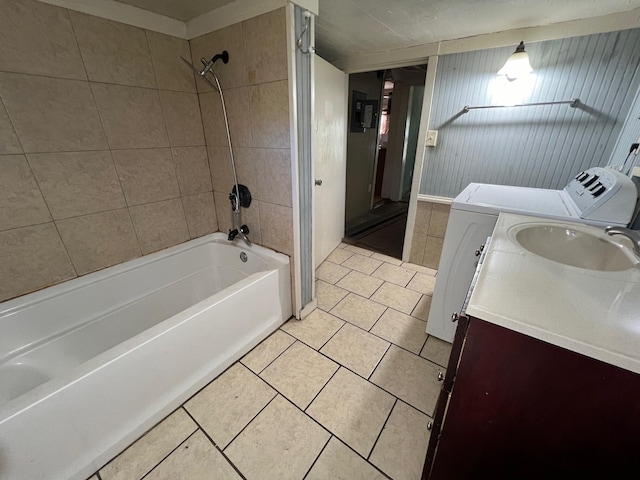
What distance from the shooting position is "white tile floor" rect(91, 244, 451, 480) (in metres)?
1.00

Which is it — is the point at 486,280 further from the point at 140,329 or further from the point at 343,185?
the point at 343,185

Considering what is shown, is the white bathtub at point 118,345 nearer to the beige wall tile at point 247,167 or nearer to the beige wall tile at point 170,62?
the beige wall tile at point 247,167

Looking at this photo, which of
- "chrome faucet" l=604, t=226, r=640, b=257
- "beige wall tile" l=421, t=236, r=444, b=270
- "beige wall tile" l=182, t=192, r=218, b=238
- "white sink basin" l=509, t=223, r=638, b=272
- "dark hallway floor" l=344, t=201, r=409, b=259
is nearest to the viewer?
"chrome faucet" l=604, t=226, r=640, b=257

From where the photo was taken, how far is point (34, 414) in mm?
790

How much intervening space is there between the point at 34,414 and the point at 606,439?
1.55m

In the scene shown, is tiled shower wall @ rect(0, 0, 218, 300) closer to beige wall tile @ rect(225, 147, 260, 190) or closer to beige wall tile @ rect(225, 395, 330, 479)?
beige wall tile @ rect(225, 147, 260, 190)

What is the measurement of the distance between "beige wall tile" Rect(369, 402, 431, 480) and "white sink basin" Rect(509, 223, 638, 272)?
91 cm

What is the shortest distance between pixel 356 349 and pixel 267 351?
0.54m

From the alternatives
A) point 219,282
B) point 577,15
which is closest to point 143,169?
point 219,282

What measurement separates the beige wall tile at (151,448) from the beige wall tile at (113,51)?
1731 millimetres

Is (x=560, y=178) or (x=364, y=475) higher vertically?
(x=560, y=178)

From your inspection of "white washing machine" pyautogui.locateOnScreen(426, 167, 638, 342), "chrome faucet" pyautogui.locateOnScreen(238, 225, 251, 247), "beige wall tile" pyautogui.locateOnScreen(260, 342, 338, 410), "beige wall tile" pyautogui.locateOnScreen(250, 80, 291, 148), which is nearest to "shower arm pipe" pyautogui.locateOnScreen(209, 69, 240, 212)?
"chrome faucet" pyautogui.locateOnScreen(238, 225, 251, 247)

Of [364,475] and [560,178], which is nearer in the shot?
[364,475]

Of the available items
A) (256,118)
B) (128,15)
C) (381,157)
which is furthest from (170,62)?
(381,157)
